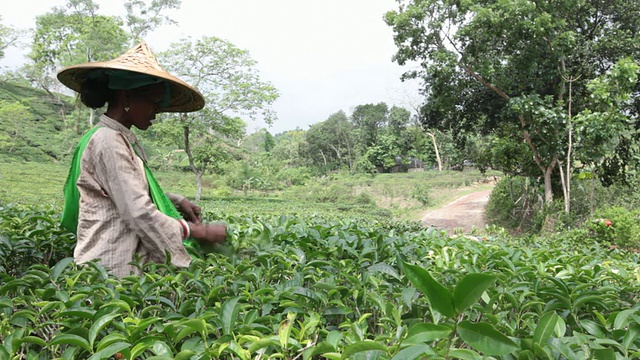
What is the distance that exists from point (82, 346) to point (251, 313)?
1.01 ft

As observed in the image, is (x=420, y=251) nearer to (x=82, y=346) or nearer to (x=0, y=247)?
(x=82, y=346)

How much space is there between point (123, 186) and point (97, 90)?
517 millimetres

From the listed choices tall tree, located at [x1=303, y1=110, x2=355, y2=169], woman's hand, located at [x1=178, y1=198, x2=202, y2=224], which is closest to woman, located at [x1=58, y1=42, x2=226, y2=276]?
woman's hand, located at [x1=178, y1=198, x2=202, y2=224]

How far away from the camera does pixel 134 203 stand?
1.42 metres

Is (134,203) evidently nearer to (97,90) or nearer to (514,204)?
(97,90)

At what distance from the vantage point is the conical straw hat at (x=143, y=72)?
4.93ft

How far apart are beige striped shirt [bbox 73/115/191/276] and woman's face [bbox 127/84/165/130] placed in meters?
0.08

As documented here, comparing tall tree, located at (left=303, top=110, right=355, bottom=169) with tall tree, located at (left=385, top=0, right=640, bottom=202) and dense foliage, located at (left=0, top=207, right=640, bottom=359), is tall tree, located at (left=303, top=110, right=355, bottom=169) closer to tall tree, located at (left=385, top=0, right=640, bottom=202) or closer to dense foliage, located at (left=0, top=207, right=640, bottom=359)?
tall tree, located at (left=385, top=0, right=640, bottom=202)

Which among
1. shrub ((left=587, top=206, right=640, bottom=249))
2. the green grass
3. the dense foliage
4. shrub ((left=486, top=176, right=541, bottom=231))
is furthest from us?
the green grass

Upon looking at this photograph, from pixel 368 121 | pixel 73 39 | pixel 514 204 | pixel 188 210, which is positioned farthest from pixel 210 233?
pixel 368 121

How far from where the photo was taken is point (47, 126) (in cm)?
2689

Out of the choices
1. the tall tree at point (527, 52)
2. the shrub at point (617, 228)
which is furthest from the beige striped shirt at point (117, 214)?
the tall tree at point (527, 52)

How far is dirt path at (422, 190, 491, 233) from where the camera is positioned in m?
12.0

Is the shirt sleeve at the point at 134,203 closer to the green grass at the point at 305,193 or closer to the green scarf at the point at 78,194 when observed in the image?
the green scarf at the point at 78,194
